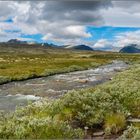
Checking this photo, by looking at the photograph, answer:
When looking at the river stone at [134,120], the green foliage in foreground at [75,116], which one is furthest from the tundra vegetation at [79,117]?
the river stone at [134,120]

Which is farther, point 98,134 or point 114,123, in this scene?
point 114,123

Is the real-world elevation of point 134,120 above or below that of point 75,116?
below

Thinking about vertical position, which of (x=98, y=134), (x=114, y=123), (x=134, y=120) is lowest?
(x=98, y=134)

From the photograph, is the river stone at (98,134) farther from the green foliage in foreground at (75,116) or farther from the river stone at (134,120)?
the river stone at (134,120)

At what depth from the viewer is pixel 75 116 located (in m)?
17.5

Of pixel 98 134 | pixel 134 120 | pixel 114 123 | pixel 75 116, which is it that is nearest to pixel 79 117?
pixel 75 116

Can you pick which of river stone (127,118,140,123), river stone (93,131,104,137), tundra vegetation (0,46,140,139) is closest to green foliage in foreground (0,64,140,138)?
tundra vegetation (0,46,140,139)

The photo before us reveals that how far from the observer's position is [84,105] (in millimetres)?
18312

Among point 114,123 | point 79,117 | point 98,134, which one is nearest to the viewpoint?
point 98,134

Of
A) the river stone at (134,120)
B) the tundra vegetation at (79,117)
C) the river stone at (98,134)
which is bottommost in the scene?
the river stone at (98,134)

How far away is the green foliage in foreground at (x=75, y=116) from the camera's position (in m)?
13.2

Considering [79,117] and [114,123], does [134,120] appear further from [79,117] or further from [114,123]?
[79,117]

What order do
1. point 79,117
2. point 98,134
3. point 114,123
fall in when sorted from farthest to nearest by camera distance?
point 79,117 → point 114,123 → point 98,134

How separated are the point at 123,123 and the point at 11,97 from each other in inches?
891
